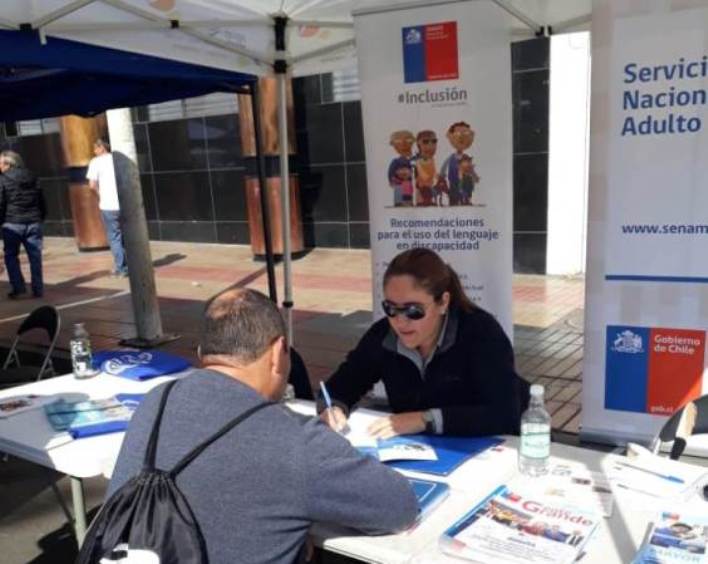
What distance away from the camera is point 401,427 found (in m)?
2.14

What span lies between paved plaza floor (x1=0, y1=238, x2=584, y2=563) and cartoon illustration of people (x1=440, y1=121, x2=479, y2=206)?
147cm

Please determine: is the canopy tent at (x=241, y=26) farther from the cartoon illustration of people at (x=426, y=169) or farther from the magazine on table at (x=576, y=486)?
the magazine on table at (x=576, y=486)

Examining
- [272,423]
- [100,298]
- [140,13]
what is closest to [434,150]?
[140,13]

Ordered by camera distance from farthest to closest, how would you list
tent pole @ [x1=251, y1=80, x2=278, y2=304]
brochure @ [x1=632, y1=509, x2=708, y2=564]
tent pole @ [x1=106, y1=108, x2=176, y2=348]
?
tent pole @ [x1=106, y1=108, x2=176, y2=348]
tent pole @ [x1=251, y1=80, x2=278, y2=304]
brochure @ [x1=632, y1=509, x2=708, y2=564]

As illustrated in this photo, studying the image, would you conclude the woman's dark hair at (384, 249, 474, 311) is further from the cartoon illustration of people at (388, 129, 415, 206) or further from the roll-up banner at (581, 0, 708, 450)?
the cartoon illustration of people at (388, 129, 415, 206)

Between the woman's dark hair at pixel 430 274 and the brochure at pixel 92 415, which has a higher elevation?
the woman's dark hair at pixel 430 274

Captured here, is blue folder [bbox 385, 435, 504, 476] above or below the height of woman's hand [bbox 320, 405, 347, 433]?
below

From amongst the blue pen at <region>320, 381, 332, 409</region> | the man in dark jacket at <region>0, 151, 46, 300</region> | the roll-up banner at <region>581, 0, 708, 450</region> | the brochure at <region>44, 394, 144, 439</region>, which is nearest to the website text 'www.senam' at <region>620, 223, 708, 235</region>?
the roll-up banner at <region>581, 0, 708, 450</region>

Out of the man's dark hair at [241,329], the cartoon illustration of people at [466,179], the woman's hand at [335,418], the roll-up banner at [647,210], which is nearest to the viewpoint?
the man's dark hair at [241,329]

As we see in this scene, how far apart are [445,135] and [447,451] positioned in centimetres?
196

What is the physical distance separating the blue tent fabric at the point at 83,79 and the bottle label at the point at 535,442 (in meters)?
2.62

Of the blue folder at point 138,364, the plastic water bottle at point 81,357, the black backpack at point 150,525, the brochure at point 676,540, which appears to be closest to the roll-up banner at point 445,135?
the blue folder at point 138,364

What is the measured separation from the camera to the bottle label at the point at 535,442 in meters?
1.90

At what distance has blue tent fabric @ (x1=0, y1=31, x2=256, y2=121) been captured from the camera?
308cm
